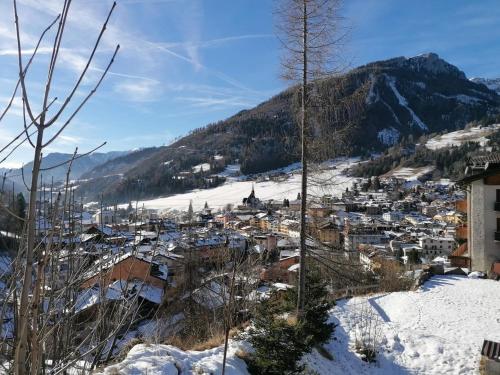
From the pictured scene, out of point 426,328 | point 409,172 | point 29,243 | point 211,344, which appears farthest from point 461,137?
point 29,243

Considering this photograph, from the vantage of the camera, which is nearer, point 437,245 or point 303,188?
point 303,188

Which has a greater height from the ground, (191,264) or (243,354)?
(243,354)

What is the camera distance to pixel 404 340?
840cm

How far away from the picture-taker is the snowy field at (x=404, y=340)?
5.04 metres

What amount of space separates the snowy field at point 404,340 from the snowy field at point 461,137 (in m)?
136

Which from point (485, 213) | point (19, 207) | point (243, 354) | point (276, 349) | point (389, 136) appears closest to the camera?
point (19, 207)

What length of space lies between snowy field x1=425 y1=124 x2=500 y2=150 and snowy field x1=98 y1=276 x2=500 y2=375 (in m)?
136

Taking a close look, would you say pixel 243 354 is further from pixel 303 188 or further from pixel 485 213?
pixel 485 213

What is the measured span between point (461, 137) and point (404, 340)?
155 m

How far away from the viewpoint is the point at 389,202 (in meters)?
92.1

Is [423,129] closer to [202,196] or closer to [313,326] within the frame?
[202,196]

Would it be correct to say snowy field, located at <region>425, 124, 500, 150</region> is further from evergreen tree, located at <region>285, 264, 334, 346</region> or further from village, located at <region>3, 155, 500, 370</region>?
evergreen tree, located at <region>285, 264, 334, 346</region>

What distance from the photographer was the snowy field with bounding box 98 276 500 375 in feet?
16.5

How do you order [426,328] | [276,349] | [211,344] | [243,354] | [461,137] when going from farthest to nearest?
1. [461,137]
2. [426,328]
3. [211,344]
4. [243,354]
5. [276,349]
